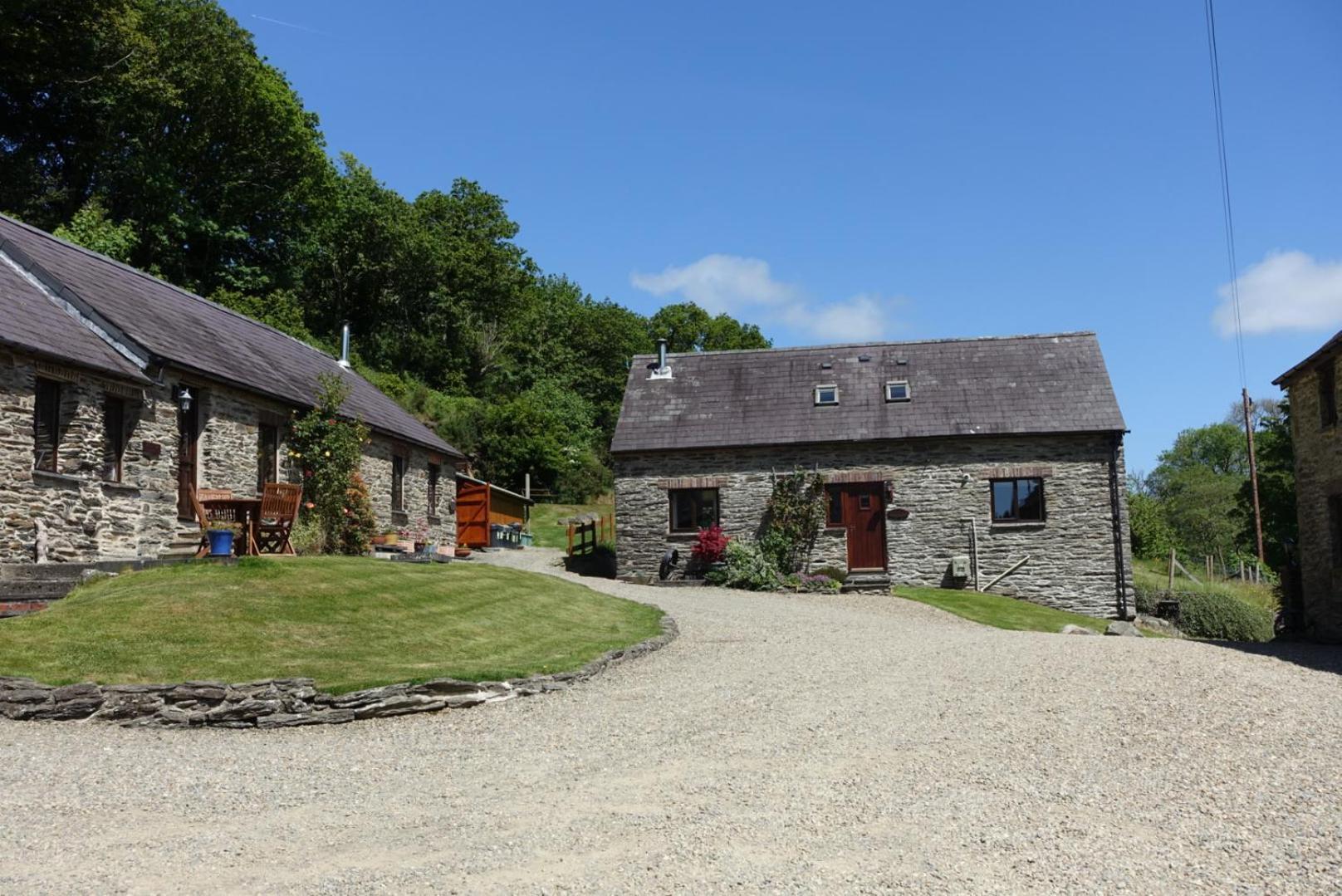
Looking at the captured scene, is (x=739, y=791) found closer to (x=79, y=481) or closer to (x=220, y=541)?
(x=220, y=541)

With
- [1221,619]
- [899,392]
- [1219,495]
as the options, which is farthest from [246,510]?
[1219,495]

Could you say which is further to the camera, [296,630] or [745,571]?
[745,571]

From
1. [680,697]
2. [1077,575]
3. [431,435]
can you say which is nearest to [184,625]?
[680,697]

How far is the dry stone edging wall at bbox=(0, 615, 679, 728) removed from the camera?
991 cm

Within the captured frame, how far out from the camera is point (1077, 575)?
25594mm

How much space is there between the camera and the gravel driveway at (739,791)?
589 centimetres

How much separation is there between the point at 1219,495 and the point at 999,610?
5127cm

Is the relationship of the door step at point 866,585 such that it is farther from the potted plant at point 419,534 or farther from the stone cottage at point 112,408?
the stone cottage at point 112,408

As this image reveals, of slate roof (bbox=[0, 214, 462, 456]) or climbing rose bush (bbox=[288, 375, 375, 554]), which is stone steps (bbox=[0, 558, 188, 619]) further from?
climbing rose bush (bbox=[288, 375, 375, 554])

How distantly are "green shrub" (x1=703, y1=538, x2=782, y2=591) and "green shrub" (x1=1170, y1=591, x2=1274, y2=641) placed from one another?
1030cm

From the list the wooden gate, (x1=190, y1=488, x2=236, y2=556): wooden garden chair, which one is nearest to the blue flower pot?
(x1=190, y1=488, x2=236, y2=556): wooden garden chair

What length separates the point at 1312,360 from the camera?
1934 cm

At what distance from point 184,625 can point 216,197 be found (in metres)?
34.1

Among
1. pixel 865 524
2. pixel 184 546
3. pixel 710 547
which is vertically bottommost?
pixel 710 547
